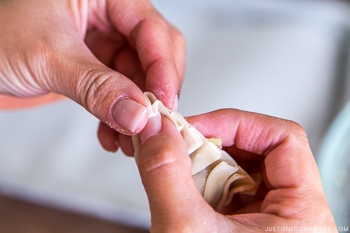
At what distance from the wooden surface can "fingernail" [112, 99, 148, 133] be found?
59 centimetres

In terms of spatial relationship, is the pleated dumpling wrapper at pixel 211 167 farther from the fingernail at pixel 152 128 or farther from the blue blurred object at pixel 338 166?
the blue blurred object at pixel 338 166

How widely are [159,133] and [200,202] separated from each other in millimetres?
92

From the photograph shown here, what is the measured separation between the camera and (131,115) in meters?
0.53

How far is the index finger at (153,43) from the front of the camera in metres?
0.65

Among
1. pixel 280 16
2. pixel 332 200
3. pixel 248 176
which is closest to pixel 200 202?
pixel 248 176

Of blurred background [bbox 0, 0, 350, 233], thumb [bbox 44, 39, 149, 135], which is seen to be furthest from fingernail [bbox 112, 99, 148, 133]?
blurred background [bbox 0, 0, 350, 233]

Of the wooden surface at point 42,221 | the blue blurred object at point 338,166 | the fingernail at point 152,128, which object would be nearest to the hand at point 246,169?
the fingernail at point 152,128

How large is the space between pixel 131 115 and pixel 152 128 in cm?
3

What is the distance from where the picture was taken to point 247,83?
43.8 inches

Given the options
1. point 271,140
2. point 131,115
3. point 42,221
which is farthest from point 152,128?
point 42,221

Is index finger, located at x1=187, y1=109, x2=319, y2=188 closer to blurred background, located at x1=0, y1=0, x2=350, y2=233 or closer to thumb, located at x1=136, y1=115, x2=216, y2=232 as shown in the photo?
thumb, located at x1=136, y1=115, x2=216, y2=232

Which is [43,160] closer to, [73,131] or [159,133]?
[73,131]

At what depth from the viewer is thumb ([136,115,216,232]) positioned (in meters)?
0.46

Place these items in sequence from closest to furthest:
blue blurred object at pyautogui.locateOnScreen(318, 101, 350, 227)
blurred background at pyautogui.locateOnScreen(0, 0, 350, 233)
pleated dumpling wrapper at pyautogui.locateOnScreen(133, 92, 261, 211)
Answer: pleated dumpling wrapper at pyautogui.locateOnScreen(133, 92, 261, 211)
blue blurred object at pyautogui.locateOnScreen(318, 101, 350, 227)
blurred background at pyautogui.locateOnScreen(0, 0, 350, 233)
